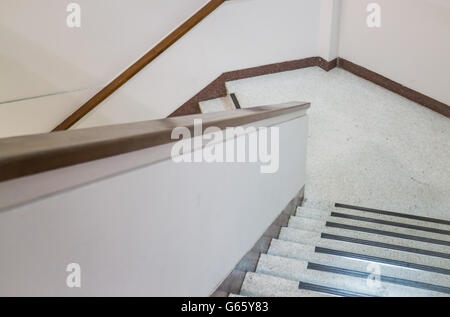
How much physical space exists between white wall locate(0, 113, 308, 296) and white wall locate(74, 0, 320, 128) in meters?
2.38

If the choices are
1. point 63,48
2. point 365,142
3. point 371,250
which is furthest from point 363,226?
point 63,48

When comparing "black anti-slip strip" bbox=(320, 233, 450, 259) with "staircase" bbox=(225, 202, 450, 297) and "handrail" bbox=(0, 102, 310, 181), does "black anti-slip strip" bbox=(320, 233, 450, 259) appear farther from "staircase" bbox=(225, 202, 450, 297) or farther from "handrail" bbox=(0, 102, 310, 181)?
"handrail" bbox=(0, 102, 310, 181)

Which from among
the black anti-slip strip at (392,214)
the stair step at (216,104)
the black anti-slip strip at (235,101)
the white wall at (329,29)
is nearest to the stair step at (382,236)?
the black anti-slip strip at (392,214)

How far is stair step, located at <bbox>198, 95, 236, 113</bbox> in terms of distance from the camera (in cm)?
451

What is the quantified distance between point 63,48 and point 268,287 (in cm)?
265

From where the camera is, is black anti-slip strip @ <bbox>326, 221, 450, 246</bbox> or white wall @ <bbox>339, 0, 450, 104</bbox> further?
white wall @ <bbox>339, 0, 450, 104</bbox>

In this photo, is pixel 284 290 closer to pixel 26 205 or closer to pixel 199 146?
pixel 199 146

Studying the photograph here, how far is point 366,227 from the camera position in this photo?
297 cm

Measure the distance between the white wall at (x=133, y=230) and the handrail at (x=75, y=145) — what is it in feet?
0.09

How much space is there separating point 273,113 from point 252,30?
273cm

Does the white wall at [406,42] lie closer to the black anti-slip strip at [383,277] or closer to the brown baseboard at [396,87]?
the brown baseboard at [396,87]

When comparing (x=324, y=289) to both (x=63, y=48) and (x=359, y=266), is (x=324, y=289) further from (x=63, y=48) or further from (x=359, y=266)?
(x=63, y=48)

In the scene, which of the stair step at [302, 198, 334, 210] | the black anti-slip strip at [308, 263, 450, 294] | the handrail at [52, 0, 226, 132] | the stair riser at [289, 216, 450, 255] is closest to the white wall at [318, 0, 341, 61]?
the handrail at [52, 0, 226, 132]
